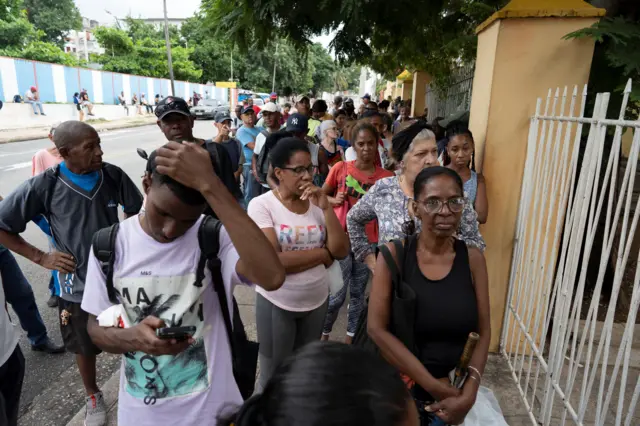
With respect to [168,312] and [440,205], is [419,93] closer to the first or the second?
[440,205]

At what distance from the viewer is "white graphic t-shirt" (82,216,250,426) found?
1552mm

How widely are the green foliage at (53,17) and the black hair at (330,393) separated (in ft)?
206

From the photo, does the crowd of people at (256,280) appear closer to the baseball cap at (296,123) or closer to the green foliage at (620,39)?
the green foliage at (620,39)

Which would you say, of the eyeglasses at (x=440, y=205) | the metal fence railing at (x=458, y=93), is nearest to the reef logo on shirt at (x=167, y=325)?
the eyeglasses at (x=440, y=205)

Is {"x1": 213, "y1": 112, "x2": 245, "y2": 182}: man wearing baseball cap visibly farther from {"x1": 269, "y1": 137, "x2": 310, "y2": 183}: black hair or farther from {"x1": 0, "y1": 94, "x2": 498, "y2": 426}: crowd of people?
{"x1": 269, "y1": 137, "x2": 310, "y2": 183}: black hair

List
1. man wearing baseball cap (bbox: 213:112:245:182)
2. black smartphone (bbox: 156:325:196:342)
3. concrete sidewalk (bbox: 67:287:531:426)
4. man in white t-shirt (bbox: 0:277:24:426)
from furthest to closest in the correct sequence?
man wearing baseball cap (bbox: 213:112:245:182) → concrete sidewalk (bbox: 67:287:531:426) → man in white t-shirt (bbox: 0:277:24:426) → black smartphone (bbox: 156:325:196:342)

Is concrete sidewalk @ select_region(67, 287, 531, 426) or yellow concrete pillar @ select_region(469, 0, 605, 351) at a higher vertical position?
yellow concrete pillar @ select_region(469, 0, 605, 351)

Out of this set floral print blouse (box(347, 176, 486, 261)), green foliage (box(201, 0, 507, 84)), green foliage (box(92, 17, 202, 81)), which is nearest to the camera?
floral print blouse (box(347, 176, 486, 261))

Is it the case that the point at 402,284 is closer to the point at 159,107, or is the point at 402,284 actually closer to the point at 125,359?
the point at 125,359

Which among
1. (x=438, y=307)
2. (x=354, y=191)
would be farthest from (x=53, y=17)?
(x=438, y=307)

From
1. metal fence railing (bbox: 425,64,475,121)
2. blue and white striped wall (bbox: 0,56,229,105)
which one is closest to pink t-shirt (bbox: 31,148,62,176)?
metal fence railing (bbox: 425,64,475,121)

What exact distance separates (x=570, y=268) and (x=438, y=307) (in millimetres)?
841

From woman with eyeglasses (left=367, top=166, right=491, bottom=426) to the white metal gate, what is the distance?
0.53 metres

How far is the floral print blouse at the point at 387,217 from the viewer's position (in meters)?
2.39
